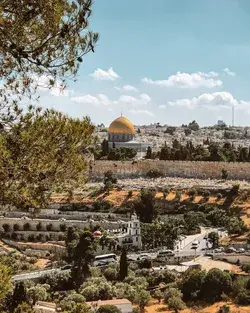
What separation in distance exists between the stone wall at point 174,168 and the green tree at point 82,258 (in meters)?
28.2

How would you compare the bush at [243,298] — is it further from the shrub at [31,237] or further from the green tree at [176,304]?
the shrub at [31,237]

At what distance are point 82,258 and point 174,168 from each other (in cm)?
3305

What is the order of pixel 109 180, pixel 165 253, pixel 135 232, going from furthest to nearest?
pixel 109 180 < pixel 135 232 < pixel 165 253

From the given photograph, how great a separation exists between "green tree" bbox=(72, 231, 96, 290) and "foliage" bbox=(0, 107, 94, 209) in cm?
2180

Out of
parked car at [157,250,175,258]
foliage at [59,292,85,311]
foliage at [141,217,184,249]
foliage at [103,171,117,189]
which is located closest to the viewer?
foliage at [59,292,85,311]

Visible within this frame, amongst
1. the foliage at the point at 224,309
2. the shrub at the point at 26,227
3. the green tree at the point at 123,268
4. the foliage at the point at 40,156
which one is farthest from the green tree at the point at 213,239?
the foliage at the point at 40,156

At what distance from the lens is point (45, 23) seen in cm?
963

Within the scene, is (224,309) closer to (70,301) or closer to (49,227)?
(70,301)

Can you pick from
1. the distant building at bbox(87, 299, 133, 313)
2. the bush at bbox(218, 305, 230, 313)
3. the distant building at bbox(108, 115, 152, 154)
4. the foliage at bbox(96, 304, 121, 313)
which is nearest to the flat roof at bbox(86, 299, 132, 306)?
the distant building at bbox(87, 299, 133, 313)

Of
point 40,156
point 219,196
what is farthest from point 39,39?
point 219,196

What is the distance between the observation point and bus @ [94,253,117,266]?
116 feet

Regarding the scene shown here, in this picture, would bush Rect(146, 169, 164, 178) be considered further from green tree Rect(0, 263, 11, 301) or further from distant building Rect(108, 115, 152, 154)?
green tree Rect(0, 263, 11, 301)

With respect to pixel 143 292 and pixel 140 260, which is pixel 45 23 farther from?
pixel 140 260

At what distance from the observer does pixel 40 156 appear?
9961mm
